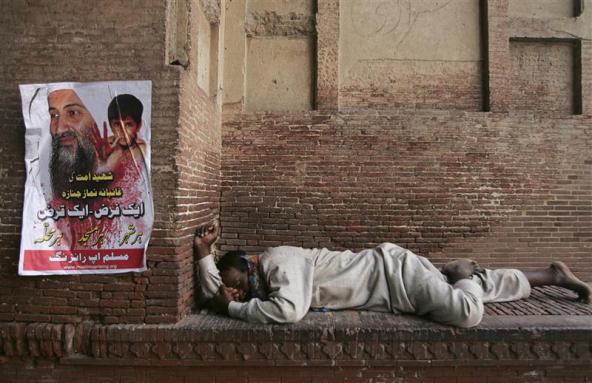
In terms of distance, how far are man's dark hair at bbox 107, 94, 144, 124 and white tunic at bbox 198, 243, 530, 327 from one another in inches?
58.5

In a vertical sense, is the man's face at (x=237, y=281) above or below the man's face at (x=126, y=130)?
below

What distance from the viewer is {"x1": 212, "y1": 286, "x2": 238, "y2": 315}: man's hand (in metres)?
3.89

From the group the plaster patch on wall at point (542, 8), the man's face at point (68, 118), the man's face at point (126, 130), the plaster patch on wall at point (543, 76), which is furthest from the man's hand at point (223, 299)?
the plaster patch on wall at point (542, 8)

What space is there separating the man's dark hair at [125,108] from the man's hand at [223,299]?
172 cm

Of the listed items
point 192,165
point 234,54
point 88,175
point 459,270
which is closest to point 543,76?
point 459,270

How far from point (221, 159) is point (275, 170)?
71cm

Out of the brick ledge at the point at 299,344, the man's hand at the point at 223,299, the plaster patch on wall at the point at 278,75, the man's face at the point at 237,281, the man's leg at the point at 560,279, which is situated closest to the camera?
the brick ledge at the point at 299,344

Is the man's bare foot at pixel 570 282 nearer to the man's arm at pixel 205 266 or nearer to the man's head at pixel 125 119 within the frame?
the man's arm at pixel 205 266

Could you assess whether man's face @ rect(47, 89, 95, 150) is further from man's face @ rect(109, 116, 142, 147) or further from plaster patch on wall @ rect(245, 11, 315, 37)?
plaster patch on wall @ rect(245, 11, 315, 37)

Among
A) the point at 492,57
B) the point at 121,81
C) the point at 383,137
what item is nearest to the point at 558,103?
the point at 492,57

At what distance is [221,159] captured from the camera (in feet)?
17.6

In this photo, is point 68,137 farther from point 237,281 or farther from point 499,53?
point 499,53

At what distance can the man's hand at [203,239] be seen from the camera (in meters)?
4.09

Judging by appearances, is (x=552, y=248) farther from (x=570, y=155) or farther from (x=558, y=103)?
(x=558, y=103)
